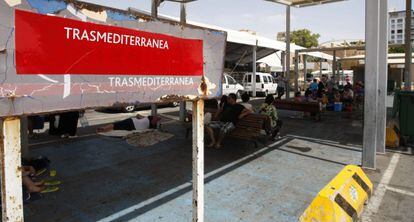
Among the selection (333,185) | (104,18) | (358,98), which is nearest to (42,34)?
(104,18)

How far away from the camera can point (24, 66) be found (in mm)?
1732

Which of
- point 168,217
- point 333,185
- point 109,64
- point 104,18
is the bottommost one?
point 168,217

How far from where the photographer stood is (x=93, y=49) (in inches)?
81.7

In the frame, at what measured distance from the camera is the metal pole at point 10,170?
5.71 ft

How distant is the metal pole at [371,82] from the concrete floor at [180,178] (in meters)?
0.48

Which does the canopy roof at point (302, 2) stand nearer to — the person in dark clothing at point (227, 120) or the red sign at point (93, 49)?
the person in dark clothing at point (227, 120)

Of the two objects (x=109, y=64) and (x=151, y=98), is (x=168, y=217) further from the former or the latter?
(x=109, y=64)

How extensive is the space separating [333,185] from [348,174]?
1.88ft

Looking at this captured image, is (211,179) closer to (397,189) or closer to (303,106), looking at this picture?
(397,189)

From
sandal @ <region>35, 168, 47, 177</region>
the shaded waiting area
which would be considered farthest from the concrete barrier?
sandal @ <region>35, 168, 47, 177</region>

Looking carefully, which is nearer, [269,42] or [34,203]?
[34,203]

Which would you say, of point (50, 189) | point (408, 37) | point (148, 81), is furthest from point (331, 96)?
point (148, 81)

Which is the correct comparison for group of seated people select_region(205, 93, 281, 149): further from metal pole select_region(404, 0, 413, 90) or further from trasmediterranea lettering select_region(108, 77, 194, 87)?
metal pole select_region(404, 0, 413, 90)

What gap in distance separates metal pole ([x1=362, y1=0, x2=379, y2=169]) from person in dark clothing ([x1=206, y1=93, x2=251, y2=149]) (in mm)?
2505
